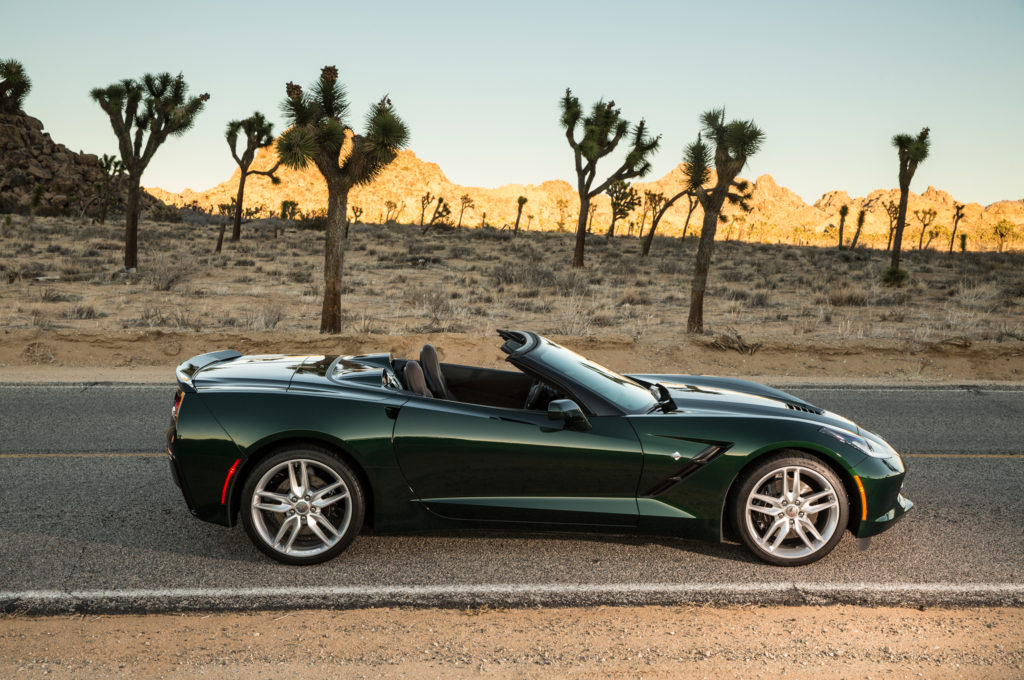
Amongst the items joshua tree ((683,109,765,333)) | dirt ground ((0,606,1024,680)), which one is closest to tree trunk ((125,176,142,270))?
joshua tree ((683,109,765,333))

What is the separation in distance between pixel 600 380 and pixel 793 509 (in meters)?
1.30

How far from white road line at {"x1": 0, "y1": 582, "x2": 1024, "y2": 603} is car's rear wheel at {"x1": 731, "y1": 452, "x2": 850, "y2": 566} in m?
0.27

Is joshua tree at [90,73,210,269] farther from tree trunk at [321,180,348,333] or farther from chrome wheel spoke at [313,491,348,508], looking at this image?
chrome wheel spoke at [313,491,348,508]

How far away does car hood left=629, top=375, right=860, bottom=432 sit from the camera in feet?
15.7

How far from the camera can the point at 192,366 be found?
5000 millimetres

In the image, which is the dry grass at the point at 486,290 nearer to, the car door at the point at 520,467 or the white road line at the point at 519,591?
the white road line at the point at 519,591

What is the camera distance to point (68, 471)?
6.23m

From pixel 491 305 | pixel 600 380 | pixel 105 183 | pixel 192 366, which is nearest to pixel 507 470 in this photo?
pixel 600 380

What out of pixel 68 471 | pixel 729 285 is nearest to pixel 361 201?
pixel 729 285

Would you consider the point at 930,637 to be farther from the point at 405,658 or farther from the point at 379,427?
the point at 379,427

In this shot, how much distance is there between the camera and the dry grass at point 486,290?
17.2 metres

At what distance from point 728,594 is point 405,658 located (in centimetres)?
170

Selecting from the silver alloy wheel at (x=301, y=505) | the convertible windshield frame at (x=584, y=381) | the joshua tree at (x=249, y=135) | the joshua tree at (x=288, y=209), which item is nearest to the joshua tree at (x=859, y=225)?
the joshua tree at (x=249, y=135)

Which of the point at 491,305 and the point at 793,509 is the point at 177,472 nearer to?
the point at 793,509
